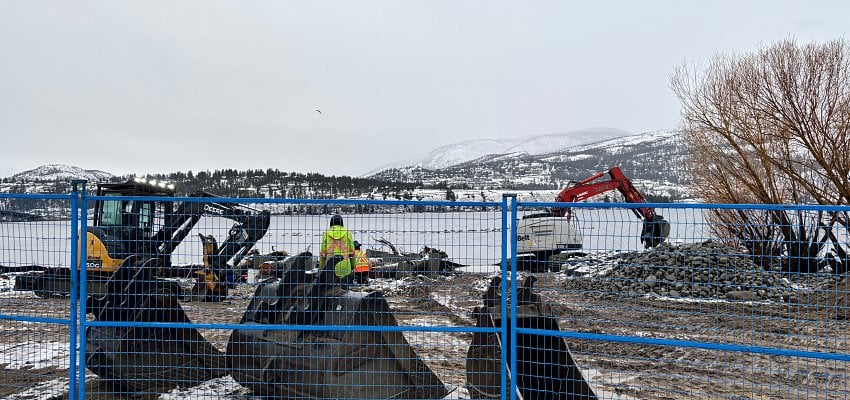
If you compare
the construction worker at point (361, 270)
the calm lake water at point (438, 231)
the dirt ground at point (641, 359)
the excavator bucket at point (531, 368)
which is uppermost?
the calm lake water at point (438, 231)

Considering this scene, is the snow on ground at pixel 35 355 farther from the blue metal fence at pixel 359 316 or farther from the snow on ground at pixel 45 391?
the snow on ground at pixel 45 391

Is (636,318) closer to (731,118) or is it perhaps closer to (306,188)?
(731,118)

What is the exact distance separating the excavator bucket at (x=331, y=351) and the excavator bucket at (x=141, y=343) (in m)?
0.88

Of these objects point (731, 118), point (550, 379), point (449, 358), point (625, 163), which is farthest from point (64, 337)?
point (625, 163)

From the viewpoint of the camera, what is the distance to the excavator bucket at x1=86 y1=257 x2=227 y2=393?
566 cm

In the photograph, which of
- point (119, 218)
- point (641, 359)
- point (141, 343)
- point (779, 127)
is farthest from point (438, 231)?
point (779, 127)

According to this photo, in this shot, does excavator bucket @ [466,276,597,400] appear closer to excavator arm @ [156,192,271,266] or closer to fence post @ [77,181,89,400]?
fence post @ [77,181,89,400]

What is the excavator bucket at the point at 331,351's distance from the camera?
5242 mm

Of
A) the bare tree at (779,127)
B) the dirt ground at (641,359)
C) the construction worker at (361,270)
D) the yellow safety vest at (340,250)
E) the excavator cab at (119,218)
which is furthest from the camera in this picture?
the bare tree at (779,127)

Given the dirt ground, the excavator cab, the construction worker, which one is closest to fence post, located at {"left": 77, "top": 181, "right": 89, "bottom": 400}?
the dirt ground

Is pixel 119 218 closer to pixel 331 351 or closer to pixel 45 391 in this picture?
pixel 45 391

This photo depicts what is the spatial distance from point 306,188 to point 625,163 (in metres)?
187

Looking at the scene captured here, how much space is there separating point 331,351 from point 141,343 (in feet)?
6.67

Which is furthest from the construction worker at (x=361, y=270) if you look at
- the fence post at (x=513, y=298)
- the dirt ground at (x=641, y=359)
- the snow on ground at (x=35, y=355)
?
the snow on ground at (x=35, y=355)
